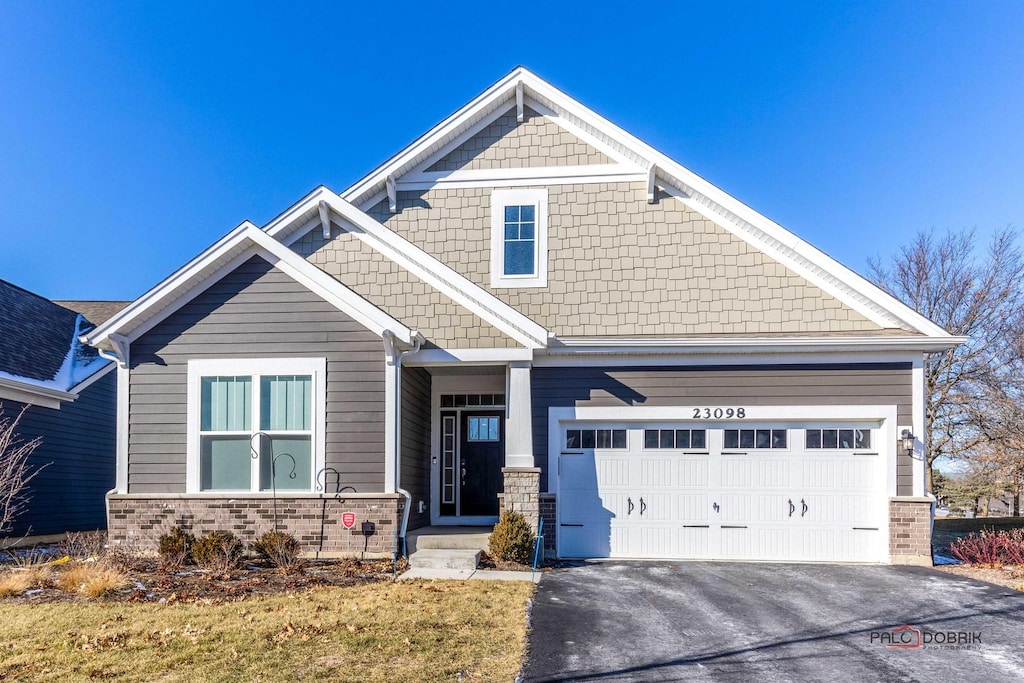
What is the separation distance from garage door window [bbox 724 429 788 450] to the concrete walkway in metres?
3.81

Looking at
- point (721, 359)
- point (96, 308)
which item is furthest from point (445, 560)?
point (96, 308)

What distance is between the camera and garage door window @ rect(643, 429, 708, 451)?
39.2ft

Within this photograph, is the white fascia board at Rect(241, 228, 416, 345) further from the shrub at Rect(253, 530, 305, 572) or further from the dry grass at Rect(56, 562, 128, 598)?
the dry grass at Rect(56, 562, 128, 598)

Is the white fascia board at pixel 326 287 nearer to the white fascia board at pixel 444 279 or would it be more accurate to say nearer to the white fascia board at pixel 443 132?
the white fascia board at pixel 444 279

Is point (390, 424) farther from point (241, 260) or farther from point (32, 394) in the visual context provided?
point (32, 394)

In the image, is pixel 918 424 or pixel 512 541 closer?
pixel 512 541

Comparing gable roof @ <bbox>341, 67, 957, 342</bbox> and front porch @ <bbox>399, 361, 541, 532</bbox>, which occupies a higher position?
gable roof @ <bbox>341, 67, 957, 342</bbox>

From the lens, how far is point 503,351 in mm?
11625

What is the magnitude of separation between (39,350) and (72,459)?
2.40m

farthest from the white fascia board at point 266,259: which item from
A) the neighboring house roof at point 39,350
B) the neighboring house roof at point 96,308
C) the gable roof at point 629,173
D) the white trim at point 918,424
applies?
the neighboring house roof at point 96,308

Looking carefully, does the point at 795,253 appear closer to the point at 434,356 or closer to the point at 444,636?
the point at 434,356

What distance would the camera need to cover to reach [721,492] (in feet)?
38.9

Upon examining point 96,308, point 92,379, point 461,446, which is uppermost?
point 96,308

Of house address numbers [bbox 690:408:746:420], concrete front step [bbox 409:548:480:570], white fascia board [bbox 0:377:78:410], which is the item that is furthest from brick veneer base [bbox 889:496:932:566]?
white fascia board [bbox 0:377:78:410]
